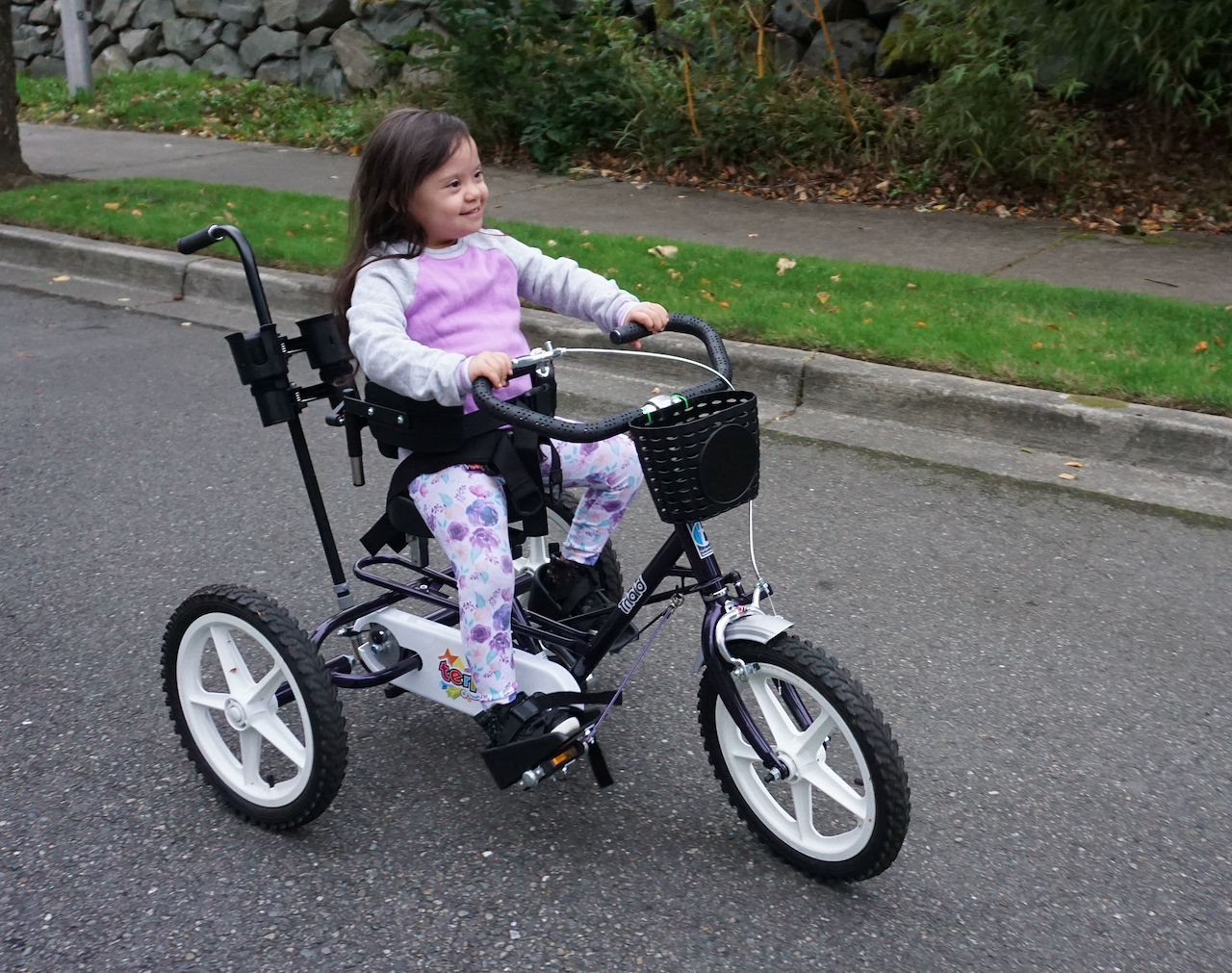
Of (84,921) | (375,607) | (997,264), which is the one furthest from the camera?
(997,264)

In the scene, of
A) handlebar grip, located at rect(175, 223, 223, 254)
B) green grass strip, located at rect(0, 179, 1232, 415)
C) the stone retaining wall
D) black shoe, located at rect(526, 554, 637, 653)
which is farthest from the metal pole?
black shoe, located at rect(526, 554, 637, 653)

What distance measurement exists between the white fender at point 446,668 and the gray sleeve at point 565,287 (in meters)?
0.78

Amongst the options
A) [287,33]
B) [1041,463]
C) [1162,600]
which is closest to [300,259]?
[1041,463]

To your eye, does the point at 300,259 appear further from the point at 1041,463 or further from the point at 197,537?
the point at 1041,463

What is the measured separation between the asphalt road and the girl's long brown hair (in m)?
1.21

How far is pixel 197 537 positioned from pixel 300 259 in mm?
3279

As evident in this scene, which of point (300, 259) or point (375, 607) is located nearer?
point (375, 607)

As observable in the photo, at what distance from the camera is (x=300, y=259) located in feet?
23.9

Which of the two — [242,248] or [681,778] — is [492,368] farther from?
[681,778]

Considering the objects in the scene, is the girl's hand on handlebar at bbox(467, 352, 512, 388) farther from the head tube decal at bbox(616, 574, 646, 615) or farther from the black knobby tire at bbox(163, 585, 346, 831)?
the black knobby tire at bbox(163, 585, 346, 831)

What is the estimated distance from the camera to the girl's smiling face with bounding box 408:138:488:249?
108 inches

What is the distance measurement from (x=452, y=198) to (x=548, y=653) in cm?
105

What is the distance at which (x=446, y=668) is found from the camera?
2902mm

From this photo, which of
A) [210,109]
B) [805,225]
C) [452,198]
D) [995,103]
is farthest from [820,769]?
[210,109]
